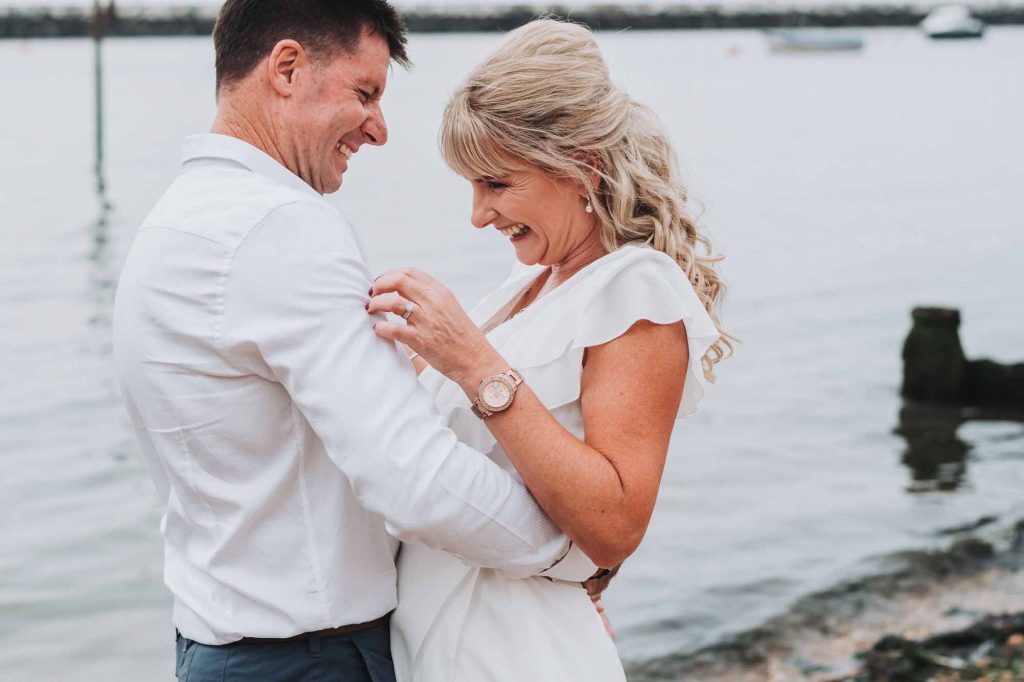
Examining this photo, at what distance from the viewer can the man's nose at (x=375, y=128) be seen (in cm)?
229

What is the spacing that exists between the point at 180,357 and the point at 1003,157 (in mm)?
36677

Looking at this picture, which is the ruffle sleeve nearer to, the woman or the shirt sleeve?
the woman

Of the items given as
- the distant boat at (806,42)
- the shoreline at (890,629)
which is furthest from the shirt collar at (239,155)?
the distant boat at (806,42)

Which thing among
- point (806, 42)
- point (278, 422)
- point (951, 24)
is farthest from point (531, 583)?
point (951, 24)

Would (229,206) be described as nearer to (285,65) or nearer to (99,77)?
(285,65)

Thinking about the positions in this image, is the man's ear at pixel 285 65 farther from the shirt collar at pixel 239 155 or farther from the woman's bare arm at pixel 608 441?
the woman's bare arm at pixel 608 441

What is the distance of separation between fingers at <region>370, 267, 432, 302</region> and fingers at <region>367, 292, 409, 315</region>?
0.05 feet

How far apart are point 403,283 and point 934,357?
1003 cm

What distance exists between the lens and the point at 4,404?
11.4 m

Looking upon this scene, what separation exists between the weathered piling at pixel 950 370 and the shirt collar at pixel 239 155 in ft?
31.2

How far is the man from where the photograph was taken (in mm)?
1879

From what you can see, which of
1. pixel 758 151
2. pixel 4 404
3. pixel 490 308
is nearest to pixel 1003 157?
pixel 758 151

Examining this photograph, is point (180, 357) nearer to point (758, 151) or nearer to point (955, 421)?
point (955, 421)

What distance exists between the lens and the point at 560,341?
2236mm
